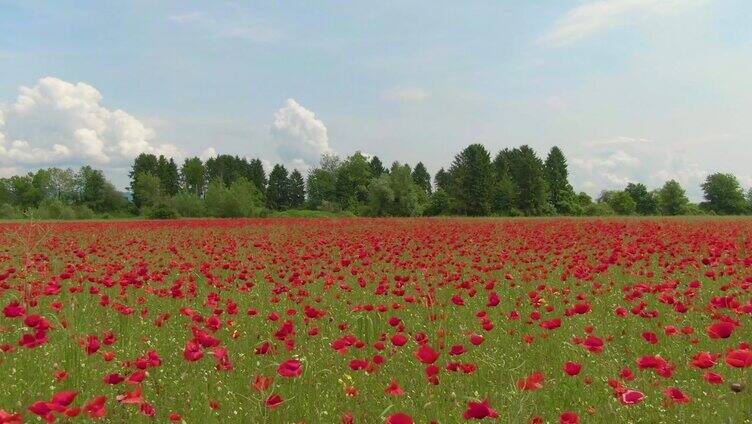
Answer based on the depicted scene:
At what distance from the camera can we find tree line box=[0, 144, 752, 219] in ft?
200

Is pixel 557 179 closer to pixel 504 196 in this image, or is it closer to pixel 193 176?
pixel 504 196

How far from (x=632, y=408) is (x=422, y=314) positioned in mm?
2965

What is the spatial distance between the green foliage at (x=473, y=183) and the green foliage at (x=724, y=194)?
46.6 metres

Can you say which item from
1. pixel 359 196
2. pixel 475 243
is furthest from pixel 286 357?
pixel 359 196

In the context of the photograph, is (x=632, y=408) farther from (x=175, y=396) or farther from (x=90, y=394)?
(x=90, y=394)

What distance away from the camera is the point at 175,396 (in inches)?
162

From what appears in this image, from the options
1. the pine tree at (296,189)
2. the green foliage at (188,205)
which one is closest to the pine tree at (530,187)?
the green foliage at (188,205)

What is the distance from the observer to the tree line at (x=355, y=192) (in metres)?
61.1

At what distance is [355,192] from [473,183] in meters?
31.6

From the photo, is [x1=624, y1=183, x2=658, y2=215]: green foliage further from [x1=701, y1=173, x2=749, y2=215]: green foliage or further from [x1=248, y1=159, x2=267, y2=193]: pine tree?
[x1=248, y1=159, x2=267, y2=193]: pine tree

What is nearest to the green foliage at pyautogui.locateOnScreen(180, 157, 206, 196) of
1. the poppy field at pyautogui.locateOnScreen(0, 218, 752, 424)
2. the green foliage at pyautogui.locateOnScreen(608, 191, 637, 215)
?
the green foliage at pyautogui.locateOnScreen(608, 191, 637, 215)

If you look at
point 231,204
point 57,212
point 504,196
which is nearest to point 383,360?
point 231,204

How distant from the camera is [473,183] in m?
67.6

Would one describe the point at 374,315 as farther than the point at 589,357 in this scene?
Yes
